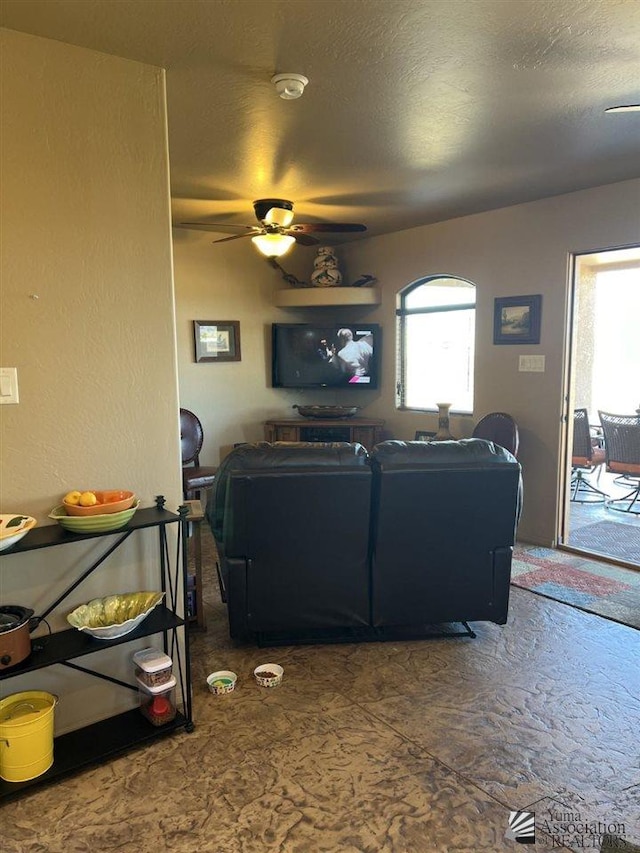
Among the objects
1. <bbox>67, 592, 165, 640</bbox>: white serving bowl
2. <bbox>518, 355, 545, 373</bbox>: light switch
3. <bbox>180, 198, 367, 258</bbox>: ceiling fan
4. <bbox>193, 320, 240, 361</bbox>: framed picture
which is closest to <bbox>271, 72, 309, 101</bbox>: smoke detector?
<bbox>180, 198, 367, 258</bbox>: ceiling fan

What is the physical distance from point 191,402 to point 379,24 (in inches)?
160

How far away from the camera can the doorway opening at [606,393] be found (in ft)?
17.9

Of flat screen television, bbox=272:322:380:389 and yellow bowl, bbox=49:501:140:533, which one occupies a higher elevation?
flat screen television, bbox=272:322:380:389

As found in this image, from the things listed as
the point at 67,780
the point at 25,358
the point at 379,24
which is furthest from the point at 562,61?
the point at 67,780

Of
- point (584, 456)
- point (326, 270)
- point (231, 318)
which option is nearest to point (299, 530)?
point (231, 318)

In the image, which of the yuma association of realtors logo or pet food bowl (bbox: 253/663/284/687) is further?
pet food bowl (bbox: 253/663/284/687)

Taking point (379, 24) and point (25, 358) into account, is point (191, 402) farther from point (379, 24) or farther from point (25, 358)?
point (379, 24)

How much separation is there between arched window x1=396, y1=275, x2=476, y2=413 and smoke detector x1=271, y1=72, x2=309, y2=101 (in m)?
2.99

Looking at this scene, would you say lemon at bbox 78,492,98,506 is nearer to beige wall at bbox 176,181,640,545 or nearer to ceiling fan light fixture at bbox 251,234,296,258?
ceiling fan light fixture at bbox 251,234,296,258

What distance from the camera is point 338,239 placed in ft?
19.8

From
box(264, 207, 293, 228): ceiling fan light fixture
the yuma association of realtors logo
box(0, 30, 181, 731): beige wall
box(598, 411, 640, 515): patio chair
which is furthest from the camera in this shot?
box(598, 411, 640, 515): patio chair

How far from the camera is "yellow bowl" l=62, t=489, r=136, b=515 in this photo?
2090mm

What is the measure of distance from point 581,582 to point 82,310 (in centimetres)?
345

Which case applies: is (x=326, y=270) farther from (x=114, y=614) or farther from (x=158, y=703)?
(x=158, y=703)
